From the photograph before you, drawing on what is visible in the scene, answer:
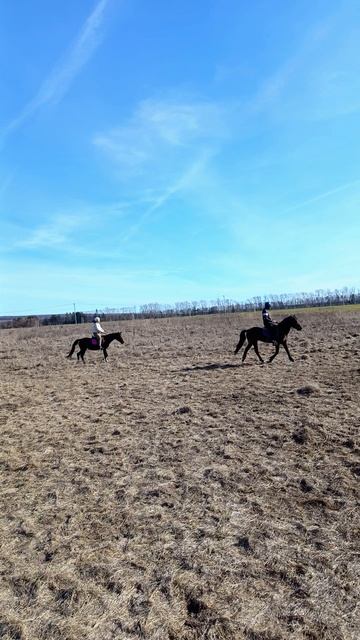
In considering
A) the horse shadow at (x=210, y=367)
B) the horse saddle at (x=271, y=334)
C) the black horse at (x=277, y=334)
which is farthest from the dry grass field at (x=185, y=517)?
the horse saddle at (x=271, y=334)

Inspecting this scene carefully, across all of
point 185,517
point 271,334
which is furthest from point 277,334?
point 185,517

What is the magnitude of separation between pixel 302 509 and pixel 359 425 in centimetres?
319

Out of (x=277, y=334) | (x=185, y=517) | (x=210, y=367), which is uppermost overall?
(x=277, y=334)

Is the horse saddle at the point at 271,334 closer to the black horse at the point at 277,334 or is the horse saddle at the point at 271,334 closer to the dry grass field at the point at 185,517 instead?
the black horse at the point at 277,334

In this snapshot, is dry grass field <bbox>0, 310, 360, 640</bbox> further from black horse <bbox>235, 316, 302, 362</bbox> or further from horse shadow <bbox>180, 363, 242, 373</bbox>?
black horse <bbox>235, 316, 302, 362</bbox>

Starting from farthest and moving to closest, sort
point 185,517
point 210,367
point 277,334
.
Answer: point 277,334 → point 210,367 → point 185,517

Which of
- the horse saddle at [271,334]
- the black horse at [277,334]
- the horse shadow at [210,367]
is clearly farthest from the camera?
the horse saddle at [271,334]

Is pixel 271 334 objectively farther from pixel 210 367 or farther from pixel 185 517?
pixel 185 517

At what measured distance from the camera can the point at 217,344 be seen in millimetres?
26375

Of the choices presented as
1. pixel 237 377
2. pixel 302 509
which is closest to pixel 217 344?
pixel 237 377

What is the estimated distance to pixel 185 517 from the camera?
561 cm

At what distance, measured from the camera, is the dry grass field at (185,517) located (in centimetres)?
391

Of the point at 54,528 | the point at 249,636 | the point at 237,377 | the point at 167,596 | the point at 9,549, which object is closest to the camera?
the point at 249,636

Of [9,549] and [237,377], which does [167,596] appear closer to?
[9,549]
